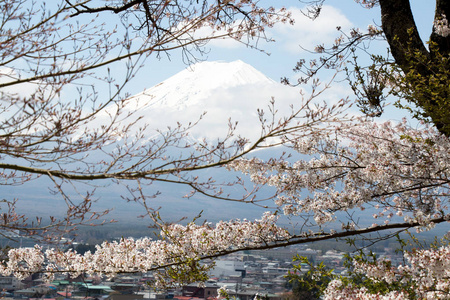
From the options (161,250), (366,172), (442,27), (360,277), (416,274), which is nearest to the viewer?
(416,274)

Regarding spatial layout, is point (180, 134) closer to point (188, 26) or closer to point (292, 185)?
point (188, 26)

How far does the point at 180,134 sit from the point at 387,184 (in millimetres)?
2204

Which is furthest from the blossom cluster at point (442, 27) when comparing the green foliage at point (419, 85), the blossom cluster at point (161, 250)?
the blossom cluster at point (161, 250)

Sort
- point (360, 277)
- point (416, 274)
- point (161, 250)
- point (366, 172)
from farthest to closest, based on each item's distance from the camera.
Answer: point (161, 250), point (360, 277), point (366, 172), point (416, 274)

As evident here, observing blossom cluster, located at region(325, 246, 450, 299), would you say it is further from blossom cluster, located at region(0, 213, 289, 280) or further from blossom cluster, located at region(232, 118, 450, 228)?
blossom cluster, located at region(0, 213, 289, 280)

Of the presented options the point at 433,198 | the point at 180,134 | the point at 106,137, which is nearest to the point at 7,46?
the point at 106,137

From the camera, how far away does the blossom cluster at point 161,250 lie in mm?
5566

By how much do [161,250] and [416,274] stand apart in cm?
299

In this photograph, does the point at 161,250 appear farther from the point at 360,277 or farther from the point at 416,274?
the point at 416,274

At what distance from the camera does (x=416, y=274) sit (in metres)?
3.87

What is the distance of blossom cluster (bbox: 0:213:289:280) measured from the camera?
5.57 metres

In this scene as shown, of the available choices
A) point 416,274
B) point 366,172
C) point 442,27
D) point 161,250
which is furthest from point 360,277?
point 442,27

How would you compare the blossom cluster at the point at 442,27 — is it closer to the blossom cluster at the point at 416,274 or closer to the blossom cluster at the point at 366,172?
the blossom cluster at the point at 366,172

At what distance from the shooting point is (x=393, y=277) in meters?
4.17
